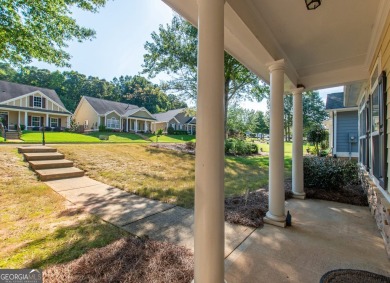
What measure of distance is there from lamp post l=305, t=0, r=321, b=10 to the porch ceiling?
0.47 ft

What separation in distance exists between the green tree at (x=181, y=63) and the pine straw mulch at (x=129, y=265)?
1346cm

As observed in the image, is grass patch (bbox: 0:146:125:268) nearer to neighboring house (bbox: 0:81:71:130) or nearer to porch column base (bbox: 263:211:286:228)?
porch column base (bbox: 263:211:286:228)

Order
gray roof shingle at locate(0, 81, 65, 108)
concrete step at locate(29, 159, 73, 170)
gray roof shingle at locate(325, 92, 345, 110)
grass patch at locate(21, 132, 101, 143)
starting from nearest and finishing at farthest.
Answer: concrete step at locate(29, 159, 73, 170)
gray roof shingle at locate(325, 92, 345, 110)
grass patch at locate(21, 132, 101, 143)
gray roof shingle at locate(0, 81, 65, 108)

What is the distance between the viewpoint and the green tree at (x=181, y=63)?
48.5ft

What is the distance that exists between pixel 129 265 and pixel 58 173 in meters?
5.00

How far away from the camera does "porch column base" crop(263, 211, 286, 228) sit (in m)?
3.43

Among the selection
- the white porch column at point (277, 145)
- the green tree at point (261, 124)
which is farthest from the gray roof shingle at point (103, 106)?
the green tree at point (261, 124)

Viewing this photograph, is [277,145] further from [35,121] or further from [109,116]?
[109,116]

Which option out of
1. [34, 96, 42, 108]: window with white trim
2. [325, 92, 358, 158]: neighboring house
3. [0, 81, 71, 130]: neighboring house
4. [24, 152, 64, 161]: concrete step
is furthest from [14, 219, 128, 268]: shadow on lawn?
[34, 96, 42, 108]: window with white trim

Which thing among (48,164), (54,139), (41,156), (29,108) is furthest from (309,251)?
(29,108)

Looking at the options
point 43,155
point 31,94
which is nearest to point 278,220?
point 43,155

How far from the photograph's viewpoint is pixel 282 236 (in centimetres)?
310

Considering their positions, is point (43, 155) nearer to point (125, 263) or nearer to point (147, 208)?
point (147, 208)

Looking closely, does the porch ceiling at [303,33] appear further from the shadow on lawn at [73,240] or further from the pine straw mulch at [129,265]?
the shadow on lawn at [73,240]
